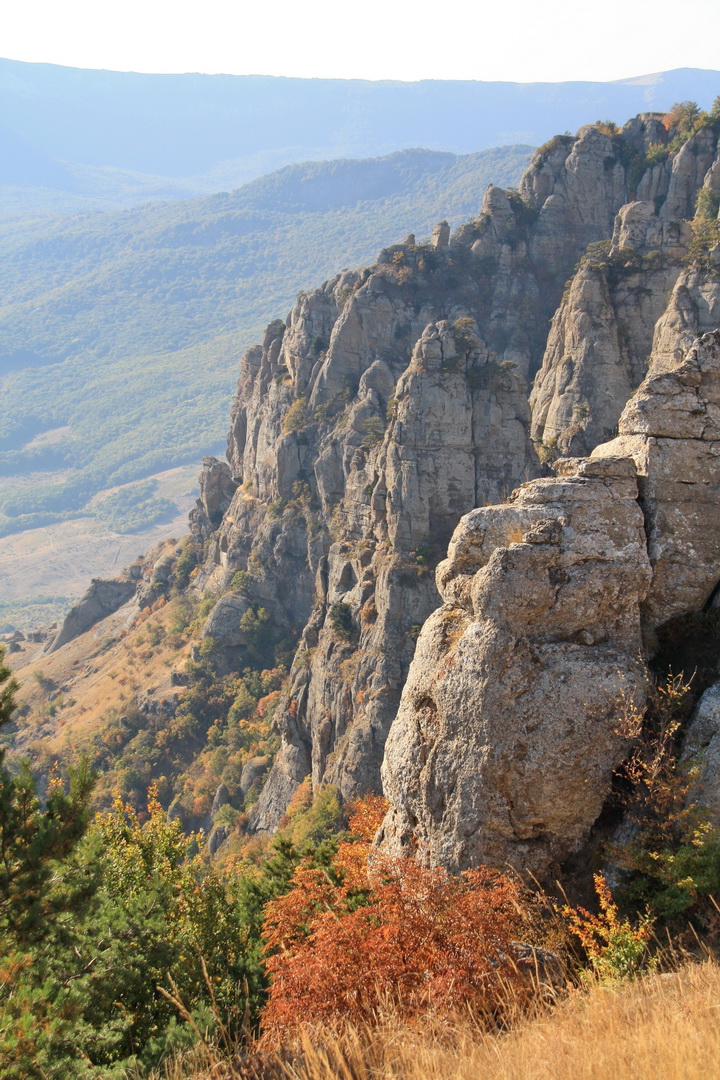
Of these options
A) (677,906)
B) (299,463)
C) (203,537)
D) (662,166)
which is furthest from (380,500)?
(677,906)

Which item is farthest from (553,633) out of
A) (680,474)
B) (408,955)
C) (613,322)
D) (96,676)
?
(96,676)

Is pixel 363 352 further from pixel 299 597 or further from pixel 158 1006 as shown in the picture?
pixel 158 1006

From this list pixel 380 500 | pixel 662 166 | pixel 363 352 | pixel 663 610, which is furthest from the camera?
pixel 363 352

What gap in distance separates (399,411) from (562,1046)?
153ft

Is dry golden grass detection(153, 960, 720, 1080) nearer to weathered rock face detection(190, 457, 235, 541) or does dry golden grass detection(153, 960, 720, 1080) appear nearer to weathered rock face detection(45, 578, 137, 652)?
weathered rock face detection(190, 457, 235, 541)

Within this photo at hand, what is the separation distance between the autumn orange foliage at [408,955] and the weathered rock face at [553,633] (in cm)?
136

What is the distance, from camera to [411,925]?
37.5ft

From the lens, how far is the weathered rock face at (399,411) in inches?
1999

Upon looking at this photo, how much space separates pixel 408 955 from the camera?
36.3ft

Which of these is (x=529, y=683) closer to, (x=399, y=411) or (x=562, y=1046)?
(x=562, y=1046)

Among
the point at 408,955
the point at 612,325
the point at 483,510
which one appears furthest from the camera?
the point at 612,325

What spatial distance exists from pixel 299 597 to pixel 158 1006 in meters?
59.0

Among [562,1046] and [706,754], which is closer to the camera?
[562,1046]

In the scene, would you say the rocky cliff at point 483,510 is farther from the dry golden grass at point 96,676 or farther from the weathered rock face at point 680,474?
the dry golden grass at point 96,676
